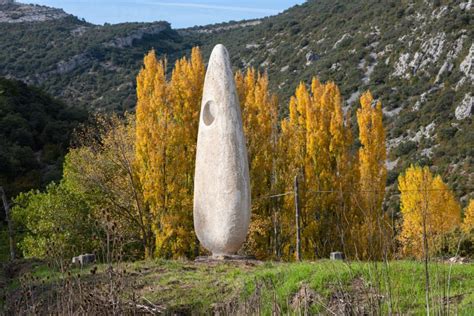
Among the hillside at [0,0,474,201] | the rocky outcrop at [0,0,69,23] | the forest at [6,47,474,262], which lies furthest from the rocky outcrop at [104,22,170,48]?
the forest at [6,47,474,262]

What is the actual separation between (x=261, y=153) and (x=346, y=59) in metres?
39.2

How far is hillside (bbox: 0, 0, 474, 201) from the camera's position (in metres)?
43.1

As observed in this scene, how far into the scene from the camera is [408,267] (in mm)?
8516

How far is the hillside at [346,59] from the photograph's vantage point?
141 feet

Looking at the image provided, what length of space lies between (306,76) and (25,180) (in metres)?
29.6

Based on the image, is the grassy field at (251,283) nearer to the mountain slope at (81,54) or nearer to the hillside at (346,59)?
the hillside at (346,59)

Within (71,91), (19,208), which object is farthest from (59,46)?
(19,208)

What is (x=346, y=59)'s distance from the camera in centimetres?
5556

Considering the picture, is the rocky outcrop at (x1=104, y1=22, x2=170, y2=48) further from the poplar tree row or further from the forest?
the poplar tree row

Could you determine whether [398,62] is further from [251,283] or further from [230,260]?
[251,283]

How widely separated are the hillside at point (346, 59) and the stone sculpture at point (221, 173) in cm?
2429

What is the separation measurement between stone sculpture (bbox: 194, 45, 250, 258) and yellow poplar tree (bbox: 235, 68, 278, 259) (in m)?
5.66

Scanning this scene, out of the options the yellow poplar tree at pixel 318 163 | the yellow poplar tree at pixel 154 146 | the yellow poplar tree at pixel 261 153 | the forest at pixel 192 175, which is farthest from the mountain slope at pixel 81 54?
the yellow poplar tree at pixel 154 146

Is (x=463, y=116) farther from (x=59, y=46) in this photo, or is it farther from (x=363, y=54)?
(x=59, y=46)
